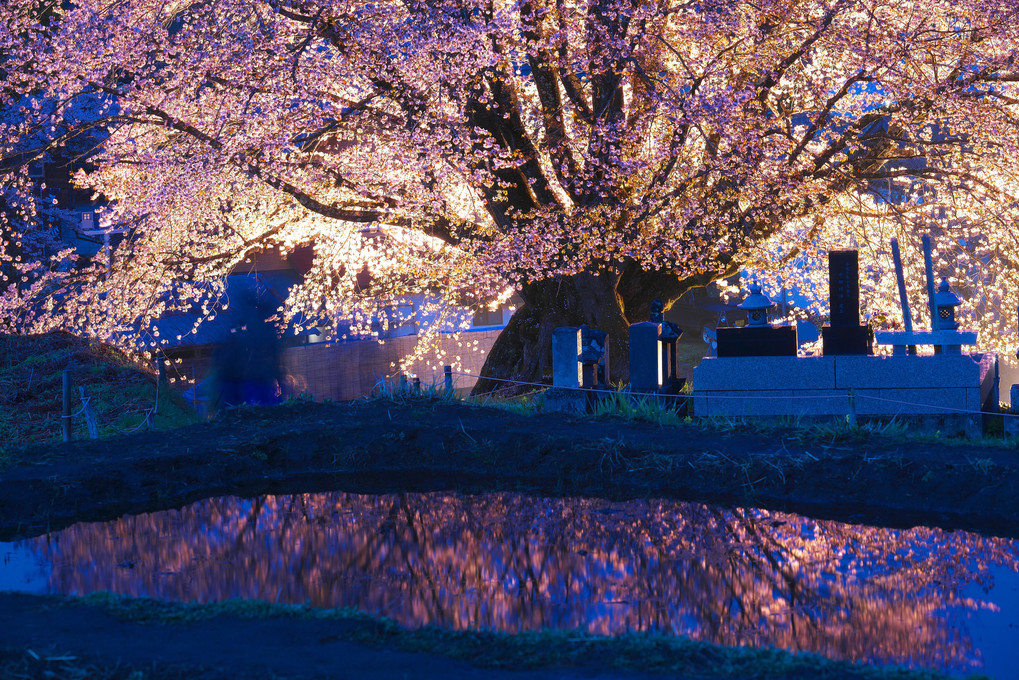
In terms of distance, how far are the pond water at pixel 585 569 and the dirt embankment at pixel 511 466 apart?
0.69m

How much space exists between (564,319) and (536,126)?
4120 mm

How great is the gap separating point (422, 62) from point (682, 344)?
904 inches

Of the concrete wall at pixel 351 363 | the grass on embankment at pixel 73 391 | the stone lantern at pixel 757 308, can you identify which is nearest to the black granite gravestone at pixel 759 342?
the stone lantern at pixel 757 308

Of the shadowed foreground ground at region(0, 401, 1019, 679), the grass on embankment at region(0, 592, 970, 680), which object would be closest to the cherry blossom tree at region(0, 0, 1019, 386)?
the shadowed foreground ground at region(0, 401, 1019, 679)

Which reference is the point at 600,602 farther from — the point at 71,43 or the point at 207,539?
the point at 71,43

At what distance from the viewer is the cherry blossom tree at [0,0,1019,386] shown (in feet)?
47.6

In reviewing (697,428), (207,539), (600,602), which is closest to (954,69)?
(697,428)

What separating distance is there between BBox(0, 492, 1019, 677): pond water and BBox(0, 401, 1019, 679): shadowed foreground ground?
0.77m

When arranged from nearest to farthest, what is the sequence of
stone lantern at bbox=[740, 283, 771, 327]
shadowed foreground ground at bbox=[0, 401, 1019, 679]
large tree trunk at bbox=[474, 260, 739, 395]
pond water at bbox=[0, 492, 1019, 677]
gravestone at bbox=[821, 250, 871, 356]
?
shadowed foreground ground at bbox=[0, 401, 1019, 679] < pond water at bbox=[0, 492, 1019, 677] < gravestone at bbox=[821, 250, 871, 356] < stone lantern at bbox=[740, 283, 771, 327] < large tree trunk at bbox=[474, 260, 739, 395]

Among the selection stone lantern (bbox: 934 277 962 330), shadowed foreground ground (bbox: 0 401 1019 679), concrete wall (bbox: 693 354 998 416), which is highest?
stone lantern (bbox: 934 277 962 330)

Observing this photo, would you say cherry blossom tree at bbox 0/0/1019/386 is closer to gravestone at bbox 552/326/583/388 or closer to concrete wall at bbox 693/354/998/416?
gravestone at bbox 552/326/583/388

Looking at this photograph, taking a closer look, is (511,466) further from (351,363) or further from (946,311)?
(351,363)

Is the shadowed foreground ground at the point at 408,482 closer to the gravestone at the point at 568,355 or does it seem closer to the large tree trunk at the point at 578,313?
the gravestone at the point at 568,355

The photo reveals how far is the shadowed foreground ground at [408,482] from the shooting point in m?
5.17
